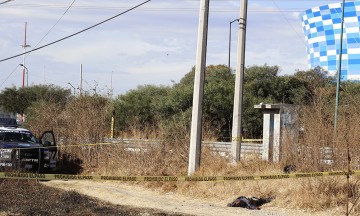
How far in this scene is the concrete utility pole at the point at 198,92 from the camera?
17.5m

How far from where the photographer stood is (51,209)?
12.8 meters

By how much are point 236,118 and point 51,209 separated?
7.13 m

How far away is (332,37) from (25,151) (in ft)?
161

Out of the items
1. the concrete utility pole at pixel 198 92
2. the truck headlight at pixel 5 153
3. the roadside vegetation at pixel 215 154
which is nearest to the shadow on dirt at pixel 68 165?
the roadside vegetation at pixel 215 154

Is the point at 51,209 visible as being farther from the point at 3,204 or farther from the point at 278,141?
the point at 278,141

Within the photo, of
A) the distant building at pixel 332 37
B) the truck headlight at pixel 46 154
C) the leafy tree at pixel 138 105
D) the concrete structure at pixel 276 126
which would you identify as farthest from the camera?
the distant building at pixel 332 37

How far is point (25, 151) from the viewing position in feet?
67.7

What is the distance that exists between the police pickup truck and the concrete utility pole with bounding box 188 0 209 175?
17.7 feet

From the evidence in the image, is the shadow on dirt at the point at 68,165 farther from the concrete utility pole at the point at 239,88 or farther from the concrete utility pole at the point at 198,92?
the concrete utility pole at the point at 239,88

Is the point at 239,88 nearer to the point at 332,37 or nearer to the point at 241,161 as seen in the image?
the point at 241,161

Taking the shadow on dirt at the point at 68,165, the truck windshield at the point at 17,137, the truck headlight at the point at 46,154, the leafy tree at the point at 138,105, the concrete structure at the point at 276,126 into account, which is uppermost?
the leafy tree at the point at 138,105

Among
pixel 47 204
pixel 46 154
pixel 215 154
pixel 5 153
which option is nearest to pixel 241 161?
pixel 215 154

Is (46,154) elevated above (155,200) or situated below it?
above

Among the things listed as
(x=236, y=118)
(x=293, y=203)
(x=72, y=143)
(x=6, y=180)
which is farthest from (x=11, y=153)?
(x=293, y=203)
